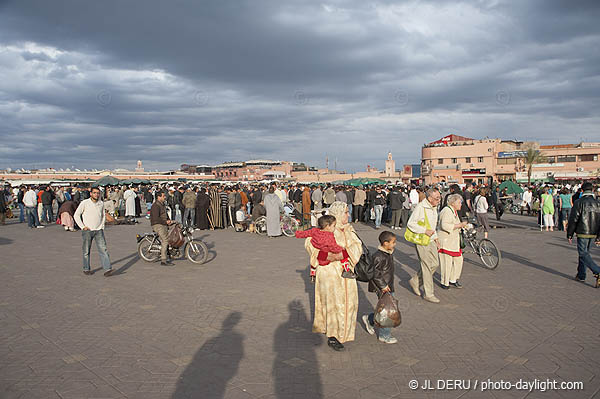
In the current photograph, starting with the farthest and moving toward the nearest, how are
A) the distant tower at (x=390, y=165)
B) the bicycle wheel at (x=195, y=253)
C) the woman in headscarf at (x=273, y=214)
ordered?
the distant tower at (x=390, y=165), the woman in headscarf at (x=273, y=214), the bicycle wheel at (x=195, y=253)

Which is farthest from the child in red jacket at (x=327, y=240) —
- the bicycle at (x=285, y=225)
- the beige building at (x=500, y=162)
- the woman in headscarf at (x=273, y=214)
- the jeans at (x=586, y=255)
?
the beige building at (x=500, y=162)

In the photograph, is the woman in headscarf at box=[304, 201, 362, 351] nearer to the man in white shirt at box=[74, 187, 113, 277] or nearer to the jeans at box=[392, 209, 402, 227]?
the man in white shirt at box=[74, 187, 113, 277]

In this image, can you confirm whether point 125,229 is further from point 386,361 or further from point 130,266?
point 386,361

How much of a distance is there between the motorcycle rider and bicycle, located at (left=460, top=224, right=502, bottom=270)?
6794mm

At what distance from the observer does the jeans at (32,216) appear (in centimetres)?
1719

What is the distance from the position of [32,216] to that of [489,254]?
18528mm

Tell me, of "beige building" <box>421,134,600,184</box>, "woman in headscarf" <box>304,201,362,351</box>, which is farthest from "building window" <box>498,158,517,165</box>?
"woman in headscarf" <box>304,201,362,351</box>

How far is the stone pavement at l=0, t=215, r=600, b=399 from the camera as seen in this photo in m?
3.67

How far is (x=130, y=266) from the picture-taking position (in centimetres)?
917

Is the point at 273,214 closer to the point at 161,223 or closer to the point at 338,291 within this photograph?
the point at 161,223

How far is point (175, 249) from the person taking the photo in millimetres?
9547

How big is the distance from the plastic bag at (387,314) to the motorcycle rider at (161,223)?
6.25 m

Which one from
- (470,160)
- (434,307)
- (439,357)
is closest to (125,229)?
(434,307)

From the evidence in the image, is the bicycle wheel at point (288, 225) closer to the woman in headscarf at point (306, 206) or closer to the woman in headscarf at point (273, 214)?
the woman in headscarf at point (273, 214)
